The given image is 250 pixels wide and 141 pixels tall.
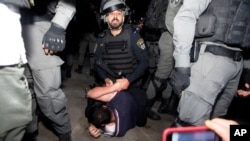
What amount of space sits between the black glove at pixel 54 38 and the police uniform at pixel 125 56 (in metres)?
1.29

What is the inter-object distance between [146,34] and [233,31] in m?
2.48

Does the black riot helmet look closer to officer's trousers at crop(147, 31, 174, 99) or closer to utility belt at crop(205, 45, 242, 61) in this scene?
officer's trousers at crop(147, 31, 174, 99)

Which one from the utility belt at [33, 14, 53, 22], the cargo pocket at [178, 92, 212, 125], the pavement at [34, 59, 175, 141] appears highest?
the utility belt at [33, 14, 53, 22]

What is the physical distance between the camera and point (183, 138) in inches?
34.8

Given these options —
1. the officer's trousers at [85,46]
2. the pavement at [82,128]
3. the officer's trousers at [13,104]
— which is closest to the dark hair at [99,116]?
the pavement at [82,128]

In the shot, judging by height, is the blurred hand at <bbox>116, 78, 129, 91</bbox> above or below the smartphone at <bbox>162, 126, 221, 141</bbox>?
below

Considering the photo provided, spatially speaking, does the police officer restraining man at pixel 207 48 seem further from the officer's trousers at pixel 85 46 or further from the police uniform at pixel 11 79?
the officer's trousers at pixel 85 46

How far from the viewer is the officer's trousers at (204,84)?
90.6 inches

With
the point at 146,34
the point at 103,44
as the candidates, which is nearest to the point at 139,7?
the point at 146,34

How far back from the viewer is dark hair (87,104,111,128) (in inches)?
113

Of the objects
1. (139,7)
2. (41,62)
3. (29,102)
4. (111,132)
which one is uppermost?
(139,7)

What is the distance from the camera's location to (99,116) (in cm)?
289

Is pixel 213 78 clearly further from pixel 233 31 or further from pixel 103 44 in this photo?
pixel 103 44

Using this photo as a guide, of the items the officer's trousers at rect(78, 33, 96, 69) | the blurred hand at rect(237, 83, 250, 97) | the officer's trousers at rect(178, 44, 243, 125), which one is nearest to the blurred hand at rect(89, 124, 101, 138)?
the officer's trousers at rect(178, 44, 243, 125)
